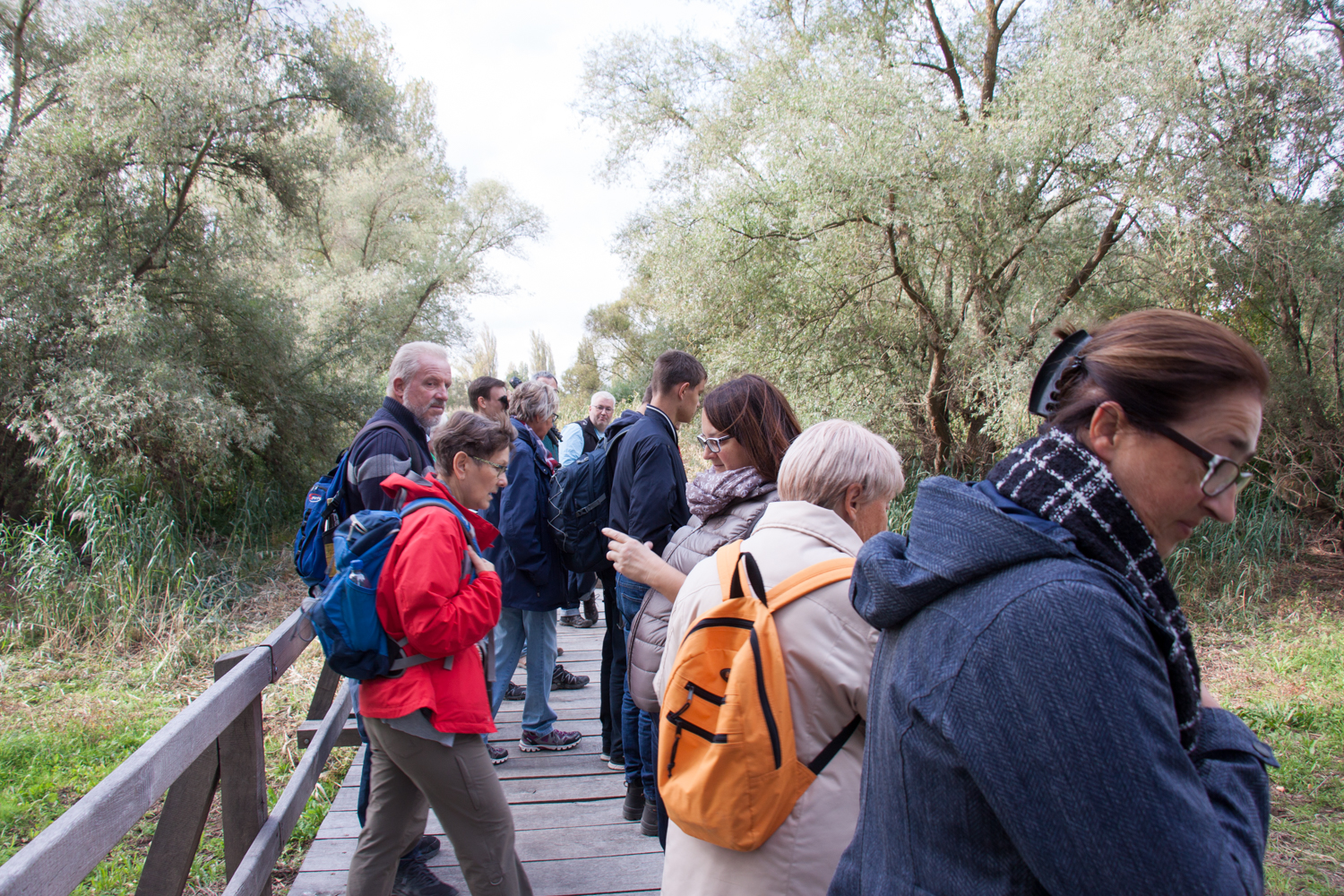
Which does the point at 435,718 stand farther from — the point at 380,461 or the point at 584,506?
the point at 584,506

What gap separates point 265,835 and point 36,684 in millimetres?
5169

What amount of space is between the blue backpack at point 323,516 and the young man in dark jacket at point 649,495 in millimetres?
889

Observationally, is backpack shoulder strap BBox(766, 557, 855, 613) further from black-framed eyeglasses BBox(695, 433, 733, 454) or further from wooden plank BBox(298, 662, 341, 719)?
wooden plank BBox(298, 662, 341, 719)

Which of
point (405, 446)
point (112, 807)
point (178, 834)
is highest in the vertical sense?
point (405, 446)

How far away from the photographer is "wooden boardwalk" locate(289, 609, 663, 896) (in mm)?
2838

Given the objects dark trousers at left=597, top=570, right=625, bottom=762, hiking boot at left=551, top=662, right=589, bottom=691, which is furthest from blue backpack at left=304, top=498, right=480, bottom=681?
hiking boot at left=551, top=662, right=589, bottom=691

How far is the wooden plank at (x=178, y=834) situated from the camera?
6.18ft

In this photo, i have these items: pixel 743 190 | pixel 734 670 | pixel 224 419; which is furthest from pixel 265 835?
pixel 743 190

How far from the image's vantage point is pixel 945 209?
8.02 meters

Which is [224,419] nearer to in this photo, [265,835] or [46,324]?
[46,324]

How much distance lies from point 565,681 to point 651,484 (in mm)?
2345

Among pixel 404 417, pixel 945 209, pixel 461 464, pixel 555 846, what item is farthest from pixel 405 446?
pixel 945 209

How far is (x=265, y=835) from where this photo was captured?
2.37 m

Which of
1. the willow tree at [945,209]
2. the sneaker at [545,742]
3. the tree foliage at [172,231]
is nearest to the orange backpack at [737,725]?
the sneaker at [545,742]
